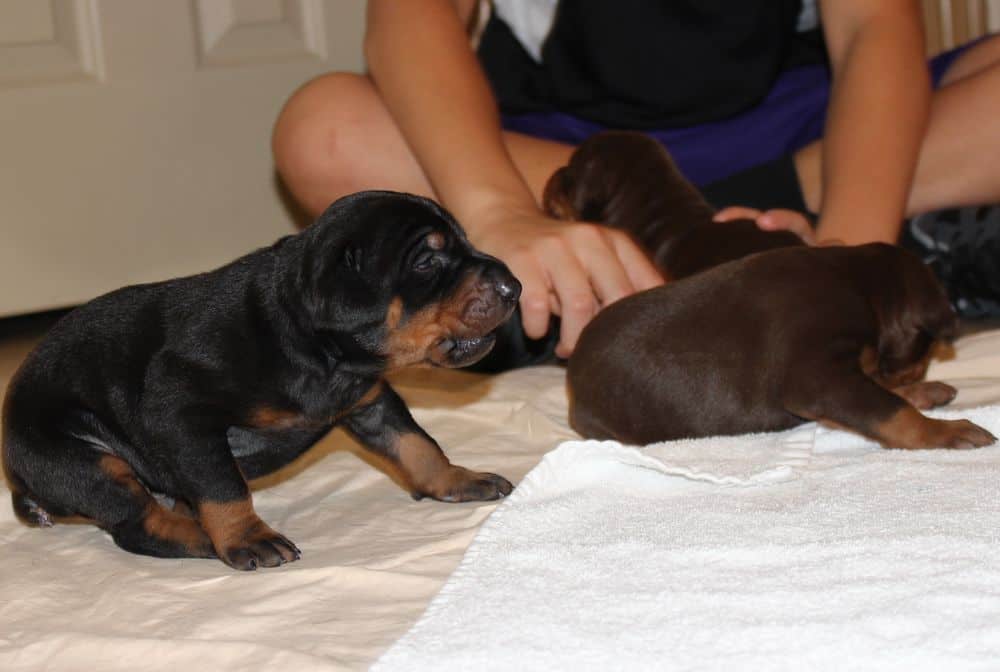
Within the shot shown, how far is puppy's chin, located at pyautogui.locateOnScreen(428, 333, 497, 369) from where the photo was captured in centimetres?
184

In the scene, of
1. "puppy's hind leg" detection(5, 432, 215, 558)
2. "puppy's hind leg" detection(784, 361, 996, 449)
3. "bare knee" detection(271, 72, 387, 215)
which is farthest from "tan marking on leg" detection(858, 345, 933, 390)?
"bare knee" detection(271, 72, 387, 215)

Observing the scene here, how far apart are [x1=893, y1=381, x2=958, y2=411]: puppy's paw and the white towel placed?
0.96ft

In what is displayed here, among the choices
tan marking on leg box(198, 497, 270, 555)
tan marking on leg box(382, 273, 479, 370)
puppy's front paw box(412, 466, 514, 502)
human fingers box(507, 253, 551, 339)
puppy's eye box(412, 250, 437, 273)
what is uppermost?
puppy's eye box(412, 250, 437, 273)

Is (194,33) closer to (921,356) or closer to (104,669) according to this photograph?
(921,356)

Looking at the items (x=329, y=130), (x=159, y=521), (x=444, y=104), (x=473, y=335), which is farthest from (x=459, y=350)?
(x=329, y=130)

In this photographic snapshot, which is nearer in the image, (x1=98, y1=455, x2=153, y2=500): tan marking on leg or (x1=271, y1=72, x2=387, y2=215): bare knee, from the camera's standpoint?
(x1=98, y1=455, x2=153, y2=500): tan marking on leg

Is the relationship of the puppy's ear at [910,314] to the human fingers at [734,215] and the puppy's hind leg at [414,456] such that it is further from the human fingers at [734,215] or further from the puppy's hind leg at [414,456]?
the puppy's hind leg at [414,456]

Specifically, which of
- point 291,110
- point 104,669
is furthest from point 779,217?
point 104,669

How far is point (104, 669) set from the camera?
155 centimetres

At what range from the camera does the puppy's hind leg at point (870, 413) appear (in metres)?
2.01

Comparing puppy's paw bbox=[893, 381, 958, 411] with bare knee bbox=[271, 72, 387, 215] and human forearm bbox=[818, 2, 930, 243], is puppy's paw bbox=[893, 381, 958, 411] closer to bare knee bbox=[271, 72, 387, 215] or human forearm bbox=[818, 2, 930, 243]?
human forearm bbox=[818, 2, 930, 243]

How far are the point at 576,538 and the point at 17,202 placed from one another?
Answer: 2.66 meters

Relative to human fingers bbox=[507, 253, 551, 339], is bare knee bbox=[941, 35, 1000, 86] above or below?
above

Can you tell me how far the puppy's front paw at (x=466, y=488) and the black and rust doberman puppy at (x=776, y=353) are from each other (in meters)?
0.31
